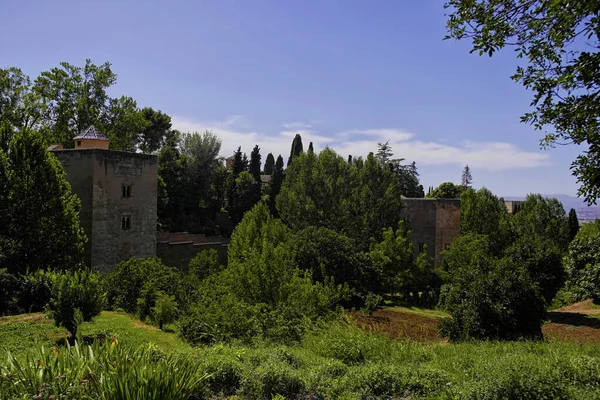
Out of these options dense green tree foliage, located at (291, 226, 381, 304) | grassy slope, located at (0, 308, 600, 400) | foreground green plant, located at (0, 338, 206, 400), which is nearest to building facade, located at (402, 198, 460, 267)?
dense green tree foliage, located at (291, 226, 381, 304)

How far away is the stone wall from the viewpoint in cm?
2306

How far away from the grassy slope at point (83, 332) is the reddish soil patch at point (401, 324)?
17.3 feet

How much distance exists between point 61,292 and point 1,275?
5863 mm

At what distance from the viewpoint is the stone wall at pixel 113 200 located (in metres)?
23.1

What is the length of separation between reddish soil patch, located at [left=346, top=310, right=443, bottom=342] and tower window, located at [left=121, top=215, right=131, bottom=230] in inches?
508

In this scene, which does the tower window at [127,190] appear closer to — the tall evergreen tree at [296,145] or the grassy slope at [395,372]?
the grassy slope at [395,372]

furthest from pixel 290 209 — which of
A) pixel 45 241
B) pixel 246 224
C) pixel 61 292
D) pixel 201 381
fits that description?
pixel 201 381

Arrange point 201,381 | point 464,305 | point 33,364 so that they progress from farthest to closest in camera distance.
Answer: point 464,305
point 201,381
point 33,364

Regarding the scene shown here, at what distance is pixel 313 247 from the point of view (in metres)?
20.8

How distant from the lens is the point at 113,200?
2395 cm

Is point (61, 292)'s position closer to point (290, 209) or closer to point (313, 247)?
point (313, 247)

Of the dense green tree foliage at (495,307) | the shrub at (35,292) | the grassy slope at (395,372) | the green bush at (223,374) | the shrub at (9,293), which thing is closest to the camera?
the grassy slope at (395,372)

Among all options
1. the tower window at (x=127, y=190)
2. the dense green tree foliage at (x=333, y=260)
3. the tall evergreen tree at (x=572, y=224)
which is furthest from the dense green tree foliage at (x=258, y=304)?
the tall evergreen tree at (x=572, y=224)

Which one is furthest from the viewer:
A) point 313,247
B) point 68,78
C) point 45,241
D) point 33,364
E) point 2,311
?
point 68,78
